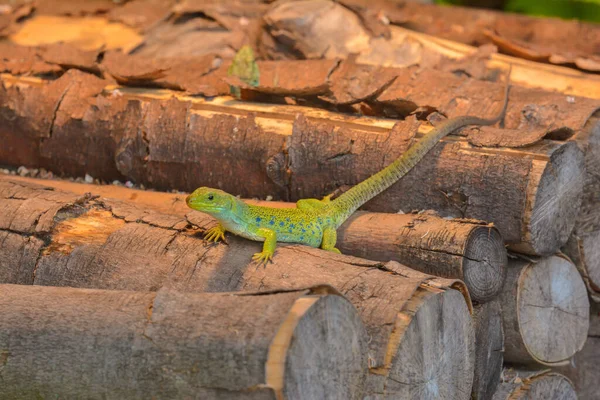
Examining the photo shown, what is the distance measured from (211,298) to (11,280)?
135cm

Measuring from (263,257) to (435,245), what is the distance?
2.75 feet

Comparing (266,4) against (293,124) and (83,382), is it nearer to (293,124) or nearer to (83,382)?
(293,124)

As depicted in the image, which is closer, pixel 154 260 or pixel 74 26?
pixel 154 260

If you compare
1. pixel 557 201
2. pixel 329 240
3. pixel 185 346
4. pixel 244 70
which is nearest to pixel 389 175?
pixel 329 240

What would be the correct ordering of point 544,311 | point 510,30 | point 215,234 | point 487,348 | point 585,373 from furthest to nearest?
point 510,30
point 585,373
point 544,311
point 487,348
point 215,234

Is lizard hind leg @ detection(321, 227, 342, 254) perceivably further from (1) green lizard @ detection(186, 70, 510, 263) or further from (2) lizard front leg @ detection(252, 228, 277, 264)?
(2) lizard front leg @ detection(252, 228, 277, 264)

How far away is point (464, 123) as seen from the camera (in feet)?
13.8

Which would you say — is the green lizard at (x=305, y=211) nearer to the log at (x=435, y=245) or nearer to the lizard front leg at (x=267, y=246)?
the lizard front leg at (x=267, y=246)

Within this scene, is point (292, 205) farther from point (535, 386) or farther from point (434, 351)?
point (535, 386)

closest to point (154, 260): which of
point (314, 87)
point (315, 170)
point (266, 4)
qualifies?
point (315, 170)

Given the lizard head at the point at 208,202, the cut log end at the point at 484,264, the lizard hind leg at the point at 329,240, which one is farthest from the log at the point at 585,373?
the lizard head at the point at 208,202

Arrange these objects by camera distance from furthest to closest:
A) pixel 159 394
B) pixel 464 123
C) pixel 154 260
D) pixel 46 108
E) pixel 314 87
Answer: pixel 46 108 < pixel 314 87 < pixel 464 123 < pixel 154 260 < pixel 159 394

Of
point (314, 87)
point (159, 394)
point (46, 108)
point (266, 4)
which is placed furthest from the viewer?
point (266, 4)

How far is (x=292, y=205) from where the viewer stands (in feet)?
14.0
